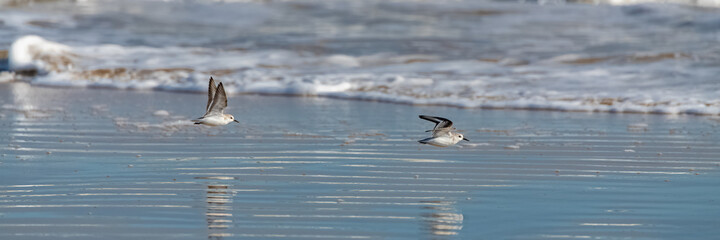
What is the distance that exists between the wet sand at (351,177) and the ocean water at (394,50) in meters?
2.76

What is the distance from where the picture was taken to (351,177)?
702 centimetres

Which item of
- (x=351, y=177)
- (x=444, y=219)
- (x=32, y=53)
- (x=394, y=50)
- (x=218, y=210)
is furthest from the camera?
(x=394, y=50)

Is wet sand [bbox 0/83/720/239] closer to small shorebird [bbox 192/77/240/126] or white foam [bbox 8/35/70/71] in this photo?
small shorebird [bbox 192/77/240/126]

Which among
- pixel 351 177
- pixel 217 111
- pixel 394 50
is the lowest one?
pixel 394 50

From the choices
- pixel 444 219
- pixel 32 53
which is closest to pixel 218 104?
pixel 444 219

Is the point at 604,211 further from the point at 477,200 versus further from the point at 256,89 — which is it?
the point at 256,89

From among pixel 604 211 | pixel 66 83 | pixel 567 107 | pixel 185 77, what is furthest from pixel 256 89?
pixel 604 211

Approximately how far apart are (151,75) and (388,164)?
993 centimetres

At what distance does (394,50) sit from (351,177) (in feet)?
44.4

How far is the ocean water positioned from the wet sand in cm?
276

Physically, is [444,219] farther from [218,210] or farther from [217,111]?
[217,111]

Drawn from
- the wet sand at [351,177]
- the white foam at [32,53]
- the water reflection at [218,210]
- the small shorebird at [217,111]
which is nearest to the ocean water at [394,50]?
the white foam at [32,53]

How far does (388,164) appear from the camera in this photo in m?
7.70

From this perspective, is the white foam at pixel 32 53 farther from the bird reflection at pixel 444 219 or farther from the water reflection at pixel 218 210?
the bird reflection at pixel 444 219
